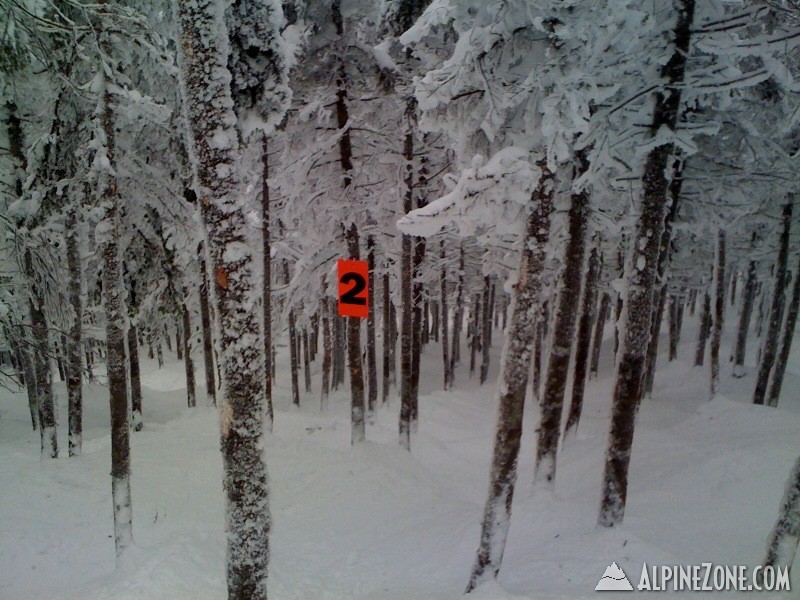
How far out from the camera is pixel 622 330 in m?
7.39

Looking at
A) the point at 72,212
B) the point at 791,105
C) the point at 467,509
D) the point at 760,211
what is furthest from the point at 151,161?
the point at 760,211

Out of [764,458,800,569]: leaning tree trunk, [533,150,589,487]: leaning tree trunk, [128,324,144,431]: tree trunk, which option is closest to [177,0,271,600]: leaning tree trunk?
[764,458,800,569]: leaning tree trunk

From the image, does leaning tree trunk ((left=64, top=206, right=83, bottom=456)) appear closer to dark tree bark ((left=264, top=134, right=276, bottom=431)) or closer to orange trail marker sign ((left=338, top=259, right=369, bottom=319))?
dark tree bark ((left=264, top=134, right=276, bottom=431))

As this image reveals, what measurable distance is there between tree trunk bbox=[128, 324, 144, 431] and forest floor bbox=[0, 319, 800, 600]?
1.10m

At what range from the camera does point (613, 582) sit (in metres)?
6.09

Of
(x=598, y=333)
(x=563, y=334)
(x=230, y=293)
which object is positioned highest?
(x=230, y=293)

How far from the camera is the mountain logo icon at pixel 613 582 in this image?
597 cm

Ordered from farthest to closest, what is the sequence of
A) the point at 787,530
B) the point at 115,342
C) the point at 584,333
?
the point at 584,333 → the point at 115,342 → the point at 787,530

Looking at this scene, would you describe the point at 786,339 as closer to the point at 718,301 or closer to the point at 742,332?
the point at 718,301

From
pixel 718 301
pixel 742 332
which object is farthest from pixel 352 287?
pixel 742 332

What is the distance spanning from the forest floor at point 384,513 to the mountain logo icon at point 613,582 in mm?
98

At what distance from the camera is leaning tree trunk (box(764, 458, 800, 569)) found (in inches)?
200

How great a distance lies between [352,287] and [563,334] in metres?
4.78

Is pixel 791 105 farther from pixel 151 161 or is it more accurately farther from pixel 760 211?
pixel 151 161
